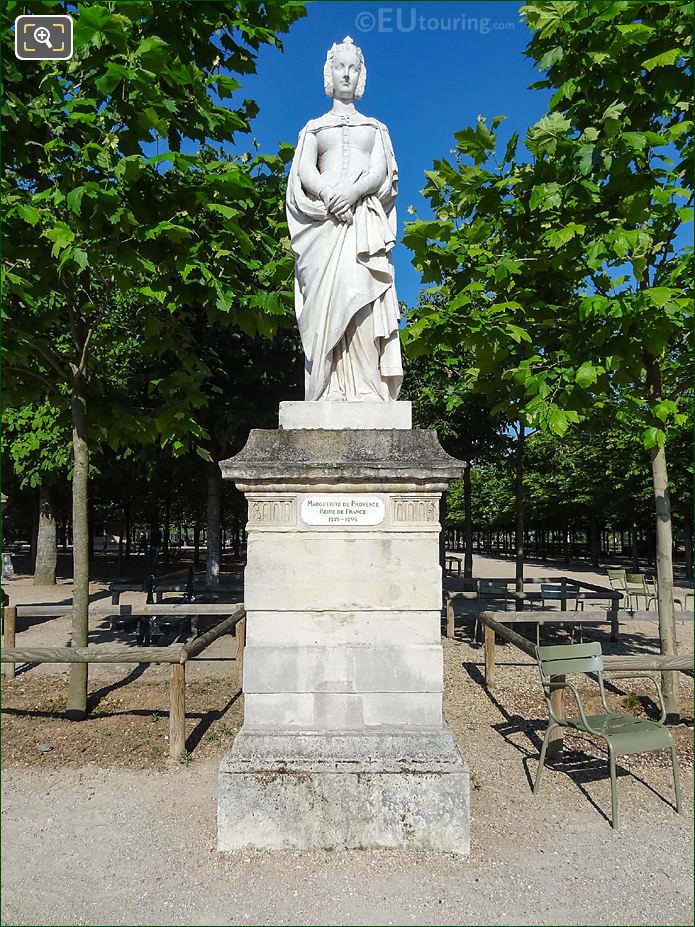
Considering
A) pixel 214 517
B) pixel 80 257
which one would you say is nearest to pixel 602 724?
pixel 80 257

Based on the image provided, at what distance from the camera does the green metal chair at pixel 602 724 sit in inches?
170

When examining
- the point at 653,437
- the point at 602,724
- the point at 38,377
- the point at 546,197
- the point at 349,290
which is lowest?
the point at 602,724

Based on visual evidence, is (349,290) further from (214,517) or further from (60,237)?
(214,517)

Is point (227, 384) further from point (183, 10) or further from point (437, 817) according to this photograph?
point (437, 817)

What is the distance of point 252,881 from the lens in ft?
11.3

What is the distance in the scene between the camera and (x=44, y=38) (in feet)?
16.2

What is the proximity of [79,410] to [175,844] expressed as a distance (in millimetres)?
4508

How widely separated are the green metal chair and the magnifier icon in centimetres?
665

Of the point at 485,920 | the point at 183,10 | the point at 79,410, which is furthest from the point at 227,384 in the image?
the point at 485,920

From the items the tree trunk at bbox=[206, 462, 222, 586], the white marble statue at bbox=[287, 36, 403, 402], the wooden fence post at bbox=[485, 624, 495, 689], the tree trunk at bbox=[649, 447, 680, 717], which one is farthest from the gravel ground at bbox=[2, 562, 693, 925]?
the tree trunk at bbox=[206, 462, 222, 586]

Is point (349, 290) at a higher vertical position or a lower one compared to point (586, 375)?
Result: higher

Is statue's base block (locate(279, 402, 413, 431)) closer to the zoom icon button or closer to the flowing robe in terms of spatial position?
the flowing robe

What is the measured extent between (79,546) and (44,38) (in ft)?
15.6

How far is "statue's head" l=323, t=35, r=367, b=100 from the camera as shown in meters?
4.55
